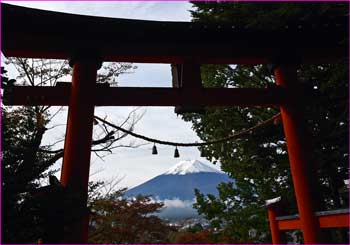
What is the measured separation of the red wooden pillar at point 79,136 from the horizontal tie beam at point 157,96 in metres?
0.16

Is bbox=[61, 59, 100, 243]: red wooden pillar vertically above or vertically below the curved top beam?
below

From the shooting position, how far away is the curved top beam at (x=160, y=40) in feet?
12.5

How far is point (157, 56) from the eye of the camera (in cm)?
444

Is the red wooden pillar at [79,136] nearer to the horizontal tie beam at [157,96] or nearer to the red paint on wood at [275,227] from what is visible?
the horizontal tie beam at [157,96]

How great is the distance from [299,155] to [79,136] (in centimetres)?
274

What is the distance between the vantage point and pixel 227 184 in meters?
9.95

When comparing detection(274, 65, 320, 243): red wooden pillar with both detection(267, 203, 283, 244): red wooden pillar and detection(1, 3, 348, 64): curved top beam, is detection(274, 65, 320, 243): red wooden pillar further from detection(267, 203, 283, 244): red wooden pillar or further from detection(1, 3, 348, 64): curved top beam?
detection(267, 203, 283, 244): red wooden pillar

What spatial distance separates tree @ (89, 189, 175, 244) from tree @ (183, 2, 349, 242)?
3.41m

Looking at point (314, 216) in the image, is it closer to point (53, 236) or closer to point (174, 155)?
point (174, 155)

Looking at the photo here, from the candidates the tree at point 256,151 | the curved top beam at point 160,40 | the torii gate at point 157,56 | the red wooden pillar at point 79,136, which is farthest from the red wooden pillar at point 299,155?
the red wooden pillar at point 79,136

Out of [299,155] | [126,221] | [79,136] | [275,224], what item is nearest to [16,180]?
[79,136]

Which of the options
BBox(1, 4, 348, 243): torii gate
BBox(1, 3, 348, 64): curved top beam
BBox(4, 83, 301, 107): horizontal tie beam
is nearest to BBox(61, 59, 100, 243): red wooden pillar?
BBox(1, 4, 348, 243): torii gate

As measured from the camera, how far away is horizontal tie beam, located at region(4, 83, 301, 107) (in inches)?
157

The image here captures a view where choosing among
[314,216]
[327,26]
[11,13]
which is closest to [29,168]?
[11,13]
